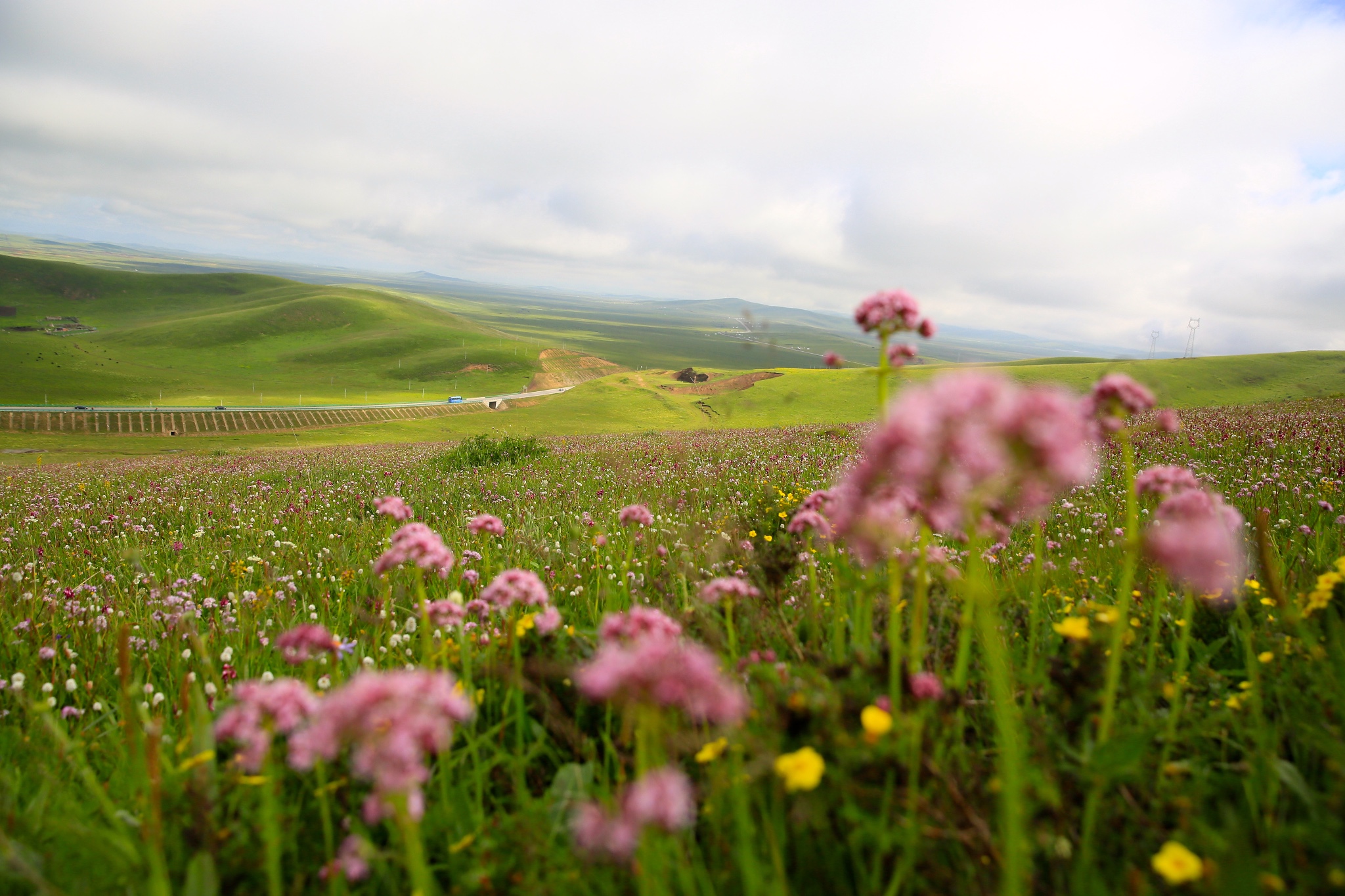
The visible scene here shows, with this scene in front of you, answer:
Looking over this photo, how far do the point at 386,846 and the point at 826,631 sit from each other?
2.52 metres

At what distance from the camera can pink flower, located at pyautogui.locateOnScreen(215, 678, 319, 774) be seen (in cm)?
166

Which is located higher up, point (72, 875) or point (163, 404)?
point (72, 875)

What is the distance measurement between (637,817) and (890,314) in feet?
5.88

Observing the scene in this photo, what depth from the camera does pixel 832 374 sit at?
78.5 m

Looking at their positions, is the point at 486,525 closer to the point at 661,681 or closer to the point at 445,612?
the point at 445,612

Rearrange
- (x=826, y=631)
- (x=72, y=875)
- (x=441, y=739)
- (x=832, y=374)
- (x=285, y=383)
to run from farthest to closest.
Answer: (x=285, y=383)
(x=832, y=374)
(x=826, y=631)
(x=72, y=875)
(x=441, y=739)

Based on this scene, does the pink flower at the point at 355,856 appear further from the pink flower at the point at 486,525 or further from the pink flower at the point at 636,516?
the pink flower at the point at 636,516

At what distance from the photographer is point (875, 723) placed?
177 centimetres

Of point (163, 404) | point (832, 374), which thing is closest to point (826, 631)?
point (832, 374)

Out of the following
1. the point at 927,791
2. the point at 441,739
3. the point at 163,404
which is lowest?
the point at 163,404

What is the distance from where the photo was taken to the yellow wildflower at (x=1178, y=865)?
1.52m

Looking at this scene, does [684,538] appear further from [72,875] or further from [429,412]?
[429,412]

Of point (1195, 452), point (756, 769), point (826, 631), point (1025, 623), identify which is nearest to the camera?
point (756, 769)

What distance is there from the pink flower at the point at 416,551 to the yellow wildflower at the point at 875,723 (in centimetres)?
183
